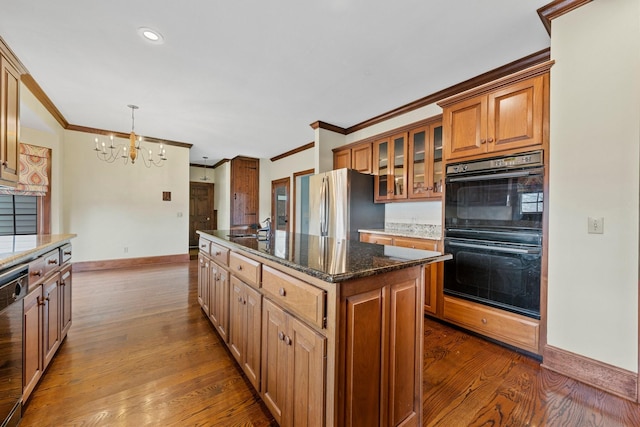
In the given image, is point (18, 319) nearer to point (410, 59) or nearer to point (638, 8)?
point (410, 59)

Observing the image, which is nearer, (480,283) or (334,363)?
(334,363)

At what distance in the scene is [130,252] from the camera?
5180 millimetres

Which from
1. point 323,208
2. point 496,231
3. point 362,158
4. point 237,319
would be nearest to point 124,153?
point 323,208

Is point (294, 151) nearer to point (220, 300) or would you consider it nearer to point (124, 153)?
point (124, 153)

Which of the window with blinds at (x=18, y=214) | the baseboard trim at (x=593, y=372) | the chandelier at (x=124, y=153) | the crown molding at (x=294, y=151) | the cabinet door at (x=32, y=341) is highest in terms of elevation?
the crown molding at (x=294, y=151)

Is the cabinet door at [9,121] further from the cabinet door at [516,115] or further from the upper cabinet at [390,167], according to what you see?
the cabinet door at [516,115]

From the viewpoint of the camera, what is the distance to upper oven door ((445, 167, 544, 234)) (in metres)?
2.03

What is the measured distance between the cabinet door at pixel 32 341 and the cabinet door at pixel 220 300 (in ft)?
3.56

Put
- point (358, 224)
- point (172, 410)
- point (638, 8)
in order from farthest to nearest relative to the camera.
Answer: point (358, 224), point (638, 8), point (172, 410)

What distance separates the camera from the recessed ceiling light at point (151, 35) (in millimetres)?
2143

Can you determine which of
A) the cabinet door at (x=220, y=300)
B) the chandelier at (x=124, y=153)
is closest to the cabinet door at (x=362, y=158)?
the cabinet door at (x=220, y=300)

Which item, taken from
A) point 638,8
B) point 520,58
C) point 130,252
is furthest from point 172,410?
point 130,252

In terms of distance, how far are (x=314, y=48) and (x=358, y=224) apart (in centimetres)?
220

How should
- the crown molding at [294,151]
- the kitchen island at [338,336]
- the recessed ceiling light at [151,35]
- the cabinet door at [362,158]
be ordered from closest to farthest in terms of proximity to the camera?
the kitchen island at [338,336]
the recessed ceiling light at [151,35]
the cabinet door at [362,158]
the crown molding at [294,151]
